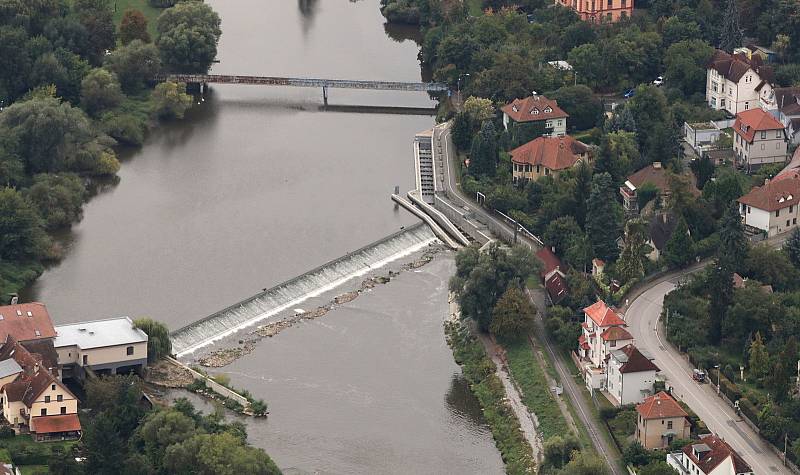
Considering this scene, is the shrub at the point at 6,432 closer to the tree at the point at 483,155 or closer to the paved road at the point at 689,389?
the paved road at the point at 689,389

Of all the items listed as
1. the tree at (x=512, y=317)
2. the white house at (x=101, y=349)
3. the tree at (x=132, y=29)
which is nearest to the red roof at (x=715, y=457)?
the tree at (x=512, y=317)

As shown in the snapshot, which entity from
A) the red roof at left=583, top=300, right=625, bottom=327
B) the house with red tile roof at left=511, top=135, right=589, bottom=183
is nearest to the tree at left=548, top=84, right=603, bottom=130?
the house with red tile roof at left=511, top=135, right=589, bottom=183

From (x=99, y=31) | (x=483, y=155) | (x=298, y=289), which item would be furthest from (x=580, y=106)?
(x=99, y=31)

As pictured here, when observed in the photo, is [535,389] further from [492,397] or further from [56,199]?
[56,199]

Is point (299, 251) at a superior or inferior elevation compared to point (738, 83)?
inferior

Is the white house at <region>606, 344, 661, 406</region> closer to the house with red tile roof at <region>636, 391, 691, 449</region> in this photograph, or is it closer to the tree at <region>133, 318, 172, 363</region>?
the house with red tile roof at <region>636, 391, 691, 449</region>
